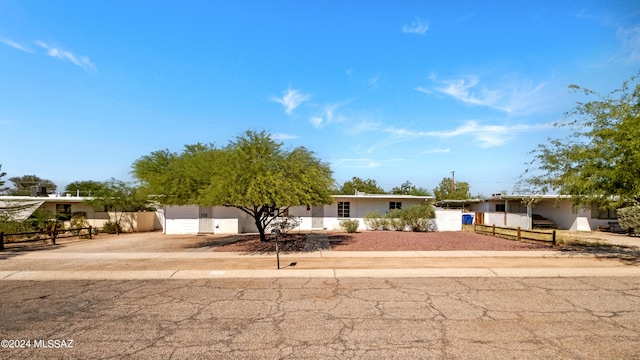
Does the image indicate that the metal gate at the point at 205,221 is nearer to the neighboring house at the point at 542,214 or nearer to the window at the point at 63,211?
the window at the point at 63,211

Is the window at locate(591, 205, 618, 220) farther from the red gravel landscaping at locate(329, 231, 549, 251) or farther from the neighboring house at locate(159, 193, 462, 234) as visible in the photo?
the red gravel landscaping at locate(329, 231, 549, 251)

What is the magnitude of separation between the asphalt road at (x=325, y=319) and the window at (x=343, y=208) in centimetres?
1747

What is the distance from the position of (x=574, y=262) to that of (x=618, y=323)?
24.0ft

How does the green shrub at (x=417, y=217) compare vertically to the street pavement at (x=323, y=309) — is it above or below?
above

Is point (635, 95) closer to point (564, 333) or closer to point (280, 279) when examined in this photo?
point (564, 333)

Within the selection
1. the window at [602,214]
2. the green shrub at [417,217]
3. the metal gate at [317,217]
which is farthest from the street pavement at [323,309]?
the window at [602,214]

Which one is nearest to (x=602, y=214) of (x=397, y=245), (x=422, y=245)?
(x=422, y=245)

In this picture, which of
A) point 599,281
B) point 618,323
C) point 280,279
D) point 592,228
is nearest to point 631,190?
point 599,281

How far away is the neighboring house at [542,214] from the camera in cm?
2806

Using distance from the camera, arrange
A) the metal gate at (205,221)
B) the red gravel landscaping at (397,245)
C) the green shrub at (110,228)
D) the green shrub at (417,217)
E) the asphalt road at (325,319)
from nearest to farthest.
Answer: the asphalt road at (325,319)
the red gravel landscaping at (397,245)
the green shrub at (417,217)
the metal gate at (205,221)
the green shrub at (110,228)

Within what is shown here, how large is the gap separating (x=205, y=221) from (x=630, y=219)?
2989 cm

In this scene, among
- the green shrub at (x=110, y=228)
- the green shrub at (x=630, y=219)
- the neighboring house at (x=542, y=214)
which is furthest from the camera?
the neighboring house at (x=542, y=214)

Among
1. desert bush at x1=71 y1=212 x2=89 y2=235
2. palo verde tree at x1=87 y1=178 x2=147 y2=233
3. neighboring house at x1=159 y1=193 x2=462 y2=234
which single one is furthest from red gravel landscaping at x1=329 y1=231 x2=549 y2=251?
desert bush at x1=71 y1=212 x2=89 y2=235

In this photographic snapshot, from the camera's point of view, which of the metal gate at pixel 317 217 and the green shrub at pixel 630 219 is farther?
the metal gate at pixel 317 217
